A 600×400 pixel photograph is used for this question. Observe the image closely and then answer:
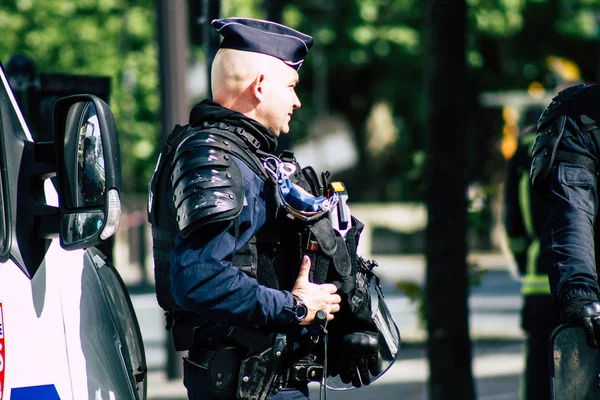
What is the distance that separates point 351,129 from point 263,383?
28.5 meters

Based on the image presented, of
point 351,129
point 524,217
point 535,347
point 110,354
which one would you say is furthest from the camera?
point 351,129

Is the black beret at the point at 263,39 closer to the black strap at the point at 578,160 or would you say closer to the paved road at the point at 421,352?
the black strap at the point at 578,160

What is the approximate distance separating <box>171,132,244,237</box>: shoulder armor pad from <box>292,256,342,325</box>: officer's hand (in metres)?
0.30

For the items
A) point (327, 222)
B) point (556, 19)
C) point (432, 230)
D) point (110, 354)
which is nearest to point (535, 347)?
point (432, 230)

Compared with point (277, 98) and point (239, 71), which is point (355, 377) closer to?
point (277, 98)

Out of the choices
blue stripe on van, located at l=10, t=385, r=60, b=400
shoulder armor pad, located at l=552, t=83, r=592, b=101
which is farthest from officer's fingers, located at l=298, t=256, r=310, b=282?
shoulder armor pad, located at l=552, t=83, r=592, b=101

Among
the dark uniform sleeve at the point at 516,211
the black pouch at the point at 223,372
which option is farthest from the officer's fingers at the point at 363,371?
the dark uniform sleeve at the point at 516,211

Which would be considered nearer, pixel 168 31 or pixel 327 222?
pixel 327 222

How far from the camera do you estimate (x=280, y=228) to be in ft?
10.2

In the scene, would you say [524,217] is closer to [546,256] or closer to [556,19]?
[546,256]

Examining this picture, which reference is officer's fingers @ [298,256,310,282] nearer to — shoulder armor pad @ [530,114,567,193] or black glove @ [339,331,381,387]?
black glove @ [339,331,381,387]

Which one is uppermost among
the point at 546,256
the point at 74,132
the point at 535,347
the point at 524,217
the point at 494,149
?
the point at 74,132

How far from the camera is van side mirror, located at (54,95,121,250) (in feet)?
8.69

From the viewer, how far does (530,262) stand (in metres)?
5.40
